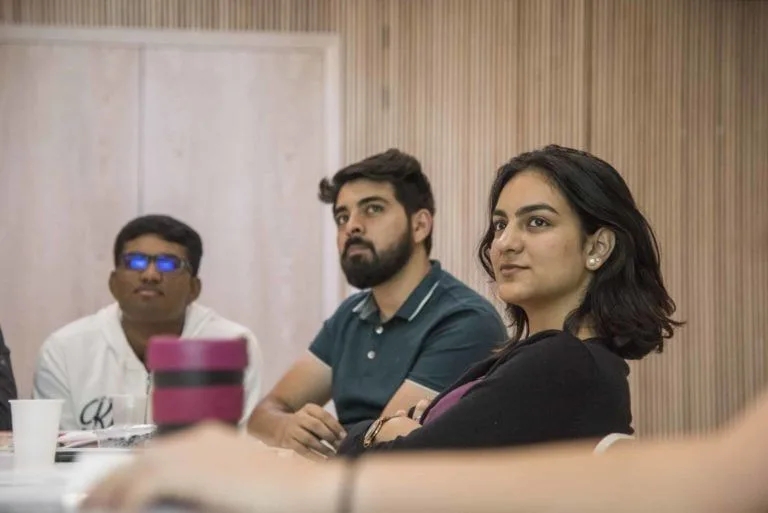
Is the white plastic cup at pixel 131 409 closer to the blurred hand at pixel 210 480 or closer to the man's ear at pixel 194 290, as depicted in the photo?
the man's ear at pixel 194 290

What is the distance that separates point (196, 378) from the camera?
64cm

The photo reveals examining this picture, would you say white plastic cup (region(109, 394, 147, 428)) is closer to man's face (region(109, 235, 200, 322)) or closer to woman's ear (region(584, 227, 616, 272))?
woman's ear (region(584, 227, 616, 272))

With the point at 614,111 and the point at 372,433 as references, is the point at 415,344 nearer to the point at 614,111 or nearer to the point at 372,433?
the point at 372,433

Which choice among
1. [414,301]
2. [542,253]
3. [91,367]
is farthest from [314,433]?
[91,367]

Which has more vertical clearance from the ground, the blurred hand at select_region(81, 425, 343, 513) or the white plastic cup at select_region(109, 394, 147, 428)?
the blurred hand at select_region(81, 425, 343, 513)

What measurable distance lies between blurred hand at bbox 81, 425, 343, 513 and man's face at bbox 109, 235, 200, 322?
126 inches

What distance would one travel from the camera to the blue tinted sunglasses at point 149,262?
12.8ft

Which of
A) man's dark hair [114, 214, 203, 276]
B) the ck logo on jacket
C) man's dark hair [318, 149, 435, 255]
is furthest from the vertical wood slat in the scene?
the ck logo on jacket

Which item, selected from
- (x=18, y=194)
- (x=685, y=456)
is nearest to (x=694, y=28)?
(x=18, y=194)

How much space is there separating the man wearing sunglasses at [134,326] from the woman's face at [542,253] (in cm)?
168

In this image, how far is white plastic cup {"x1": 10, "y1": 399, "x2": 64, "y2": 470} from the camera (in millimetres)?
2051

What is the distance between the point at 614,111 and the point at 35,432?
3.75m

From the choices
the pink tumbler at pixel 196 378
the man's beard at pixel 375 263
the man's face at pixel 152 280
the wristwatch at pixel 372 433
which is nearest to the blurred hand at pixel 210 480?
→ the pink tumbler at pixel 196 378

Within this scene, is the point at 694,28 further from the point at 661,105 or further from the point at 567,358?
the point at 567,358
